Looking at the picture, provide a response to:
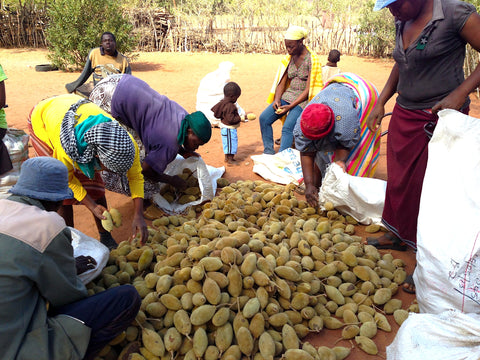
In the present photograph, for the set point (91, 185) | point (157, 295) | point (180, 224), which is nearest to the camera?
point (157, 295)

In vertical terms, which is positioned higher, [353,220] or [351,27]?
[351,27]

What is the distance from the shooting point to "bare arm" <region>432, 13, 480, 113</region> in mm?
2240

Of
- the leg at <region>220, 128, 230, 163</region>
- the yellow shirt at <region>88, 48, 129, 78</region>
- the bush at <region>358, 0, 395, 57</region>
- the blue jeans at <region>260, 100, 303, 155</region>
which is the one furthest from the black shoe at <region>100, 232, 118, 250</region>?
the bush at <region>358, 0, 395, 57</region>

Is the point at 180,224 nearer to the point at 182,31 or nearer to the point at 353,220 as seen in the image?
the point at 353,220

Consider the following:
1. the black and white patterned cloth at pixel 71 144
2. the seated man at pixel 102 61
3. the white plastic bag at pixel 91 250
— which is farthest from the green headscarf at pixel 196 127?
the seated man at pixel 102 61

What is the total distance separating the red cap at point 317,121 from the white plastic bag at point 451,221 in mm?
840

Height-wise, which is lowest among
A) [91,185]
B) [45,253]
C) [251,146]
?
[251,146]

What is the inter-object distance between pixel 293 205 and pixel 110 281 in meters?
1.78

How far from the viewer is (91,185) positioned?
10.0 ft

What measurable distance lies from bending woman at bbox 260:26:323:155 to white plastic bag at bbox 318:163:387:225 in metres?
1.48

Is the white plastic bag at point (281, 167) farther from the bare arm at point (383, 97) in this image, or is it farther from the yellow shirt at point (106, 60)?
the yellow shirt at point (106, 60)

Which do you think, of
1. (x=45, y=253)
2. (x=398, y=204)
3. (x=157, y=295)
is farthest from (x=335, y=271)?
(x=45, y=253)

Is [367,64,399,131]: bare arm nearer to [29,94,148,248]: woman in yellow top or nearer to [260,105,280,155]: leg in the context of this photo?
[29,94,148,248]: woman in yellow top

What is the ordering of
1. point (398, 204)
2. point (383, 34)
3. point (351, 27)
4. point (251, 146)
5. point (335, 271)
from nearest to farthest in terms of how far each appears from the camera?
1. point (335, 271)
2. point (398, 204)
3. point (251, 146)
4. point (383, 34)
5. point (351, 27)
